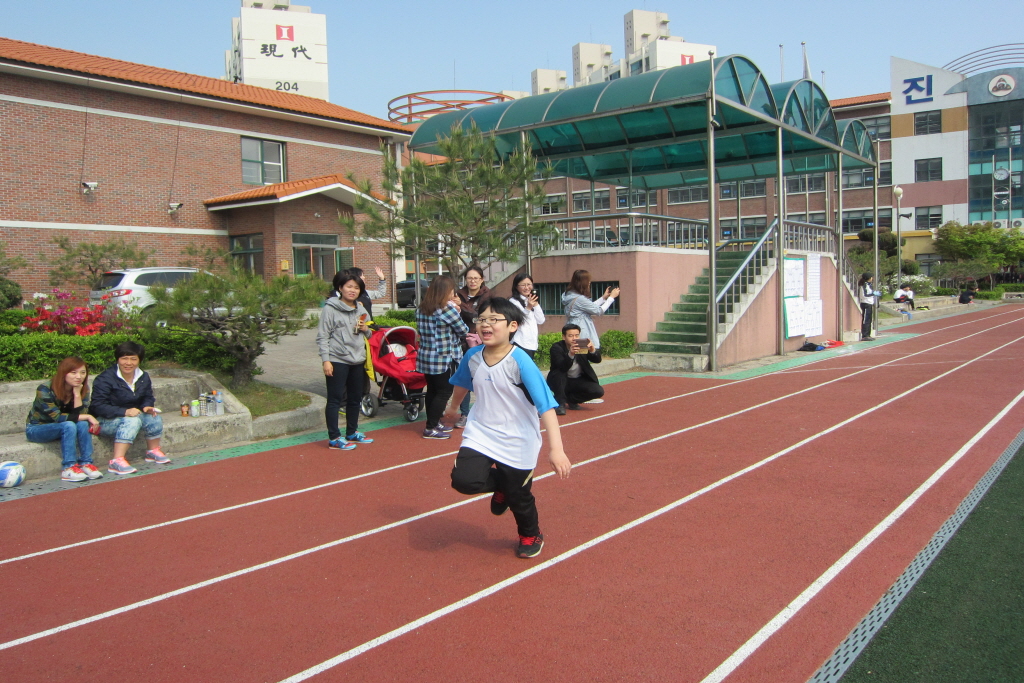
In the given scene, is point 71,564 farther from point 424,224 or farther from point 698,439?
point 424,224

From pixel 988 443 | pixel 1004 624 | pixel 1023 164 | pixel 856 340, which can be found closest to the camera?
pixel 1004 624

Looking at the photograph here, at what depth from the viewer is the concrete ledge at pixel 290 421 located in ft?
28.5

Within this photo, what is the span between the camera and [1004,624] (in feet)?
→ 11.9

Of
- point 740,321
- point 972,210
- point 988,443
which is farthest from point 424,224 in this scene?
point 972,210

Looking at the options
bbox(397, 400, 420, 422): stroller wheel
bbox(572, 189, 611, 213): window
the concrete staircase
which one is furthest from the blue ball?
bbox(572, 189, 611, 213): window

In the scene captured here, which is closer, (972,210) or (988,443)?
(988,443)

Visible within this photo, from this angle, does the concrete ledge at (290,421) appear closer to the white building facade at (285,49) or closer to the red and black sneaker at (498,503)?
the red and black sneaker at (498,503)

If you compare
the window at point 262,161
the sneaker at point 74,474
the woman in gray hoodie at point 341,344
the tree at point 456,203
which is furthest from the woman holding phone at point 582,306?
the window at point 262,161

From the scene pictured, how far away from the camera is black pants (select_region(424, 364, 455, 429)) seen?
832cm

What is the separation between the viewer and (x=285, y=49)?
6234 cm

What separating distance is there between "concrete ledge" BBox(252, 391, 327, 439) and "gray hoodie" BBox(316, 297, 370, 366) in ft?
4.18

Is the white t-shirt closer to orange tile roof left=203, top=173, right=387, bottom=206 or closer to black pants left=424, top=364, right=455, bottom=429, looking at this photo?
black pants left=424, top=364, right=455, bottom=429

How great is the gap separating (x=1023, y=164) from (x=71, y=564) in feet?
230

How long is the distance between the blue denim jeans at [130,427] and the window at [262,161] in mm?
20091
